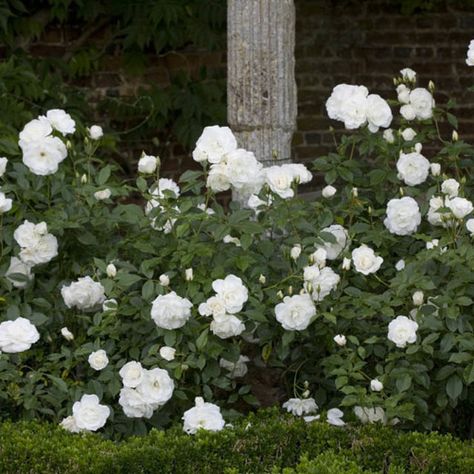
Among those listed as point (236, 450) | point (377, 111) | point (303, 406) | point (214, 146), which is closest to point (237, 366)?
point (303, 406)

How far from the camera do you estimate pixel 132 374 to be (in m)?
4.22

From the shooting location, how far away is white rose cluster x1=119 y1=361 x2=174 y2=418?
13.8ft

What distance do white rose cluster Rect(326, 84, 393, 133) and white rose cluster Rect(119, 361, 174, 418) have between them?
46.6 inches

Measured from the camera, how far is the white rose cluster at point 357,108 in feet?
15.6

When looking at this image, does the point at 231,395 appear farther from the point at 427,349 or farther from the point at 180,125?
the point at 180,125

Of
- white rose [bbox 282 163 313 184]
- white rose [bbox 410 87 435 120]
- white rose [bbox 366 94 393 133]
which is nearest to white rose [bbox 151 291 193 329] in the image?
white rose [bbox 282 163 313 184]

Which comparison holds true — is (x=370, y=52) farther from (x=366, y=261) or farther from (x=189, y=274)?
(x=189, y=274)

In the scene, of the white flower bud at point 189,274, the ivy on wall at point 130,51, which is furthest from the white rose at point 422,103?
the ivy on wall at point 130,51

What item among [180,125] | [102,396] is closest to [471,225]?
[102,396]

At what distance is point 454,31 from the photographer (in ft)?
32.4

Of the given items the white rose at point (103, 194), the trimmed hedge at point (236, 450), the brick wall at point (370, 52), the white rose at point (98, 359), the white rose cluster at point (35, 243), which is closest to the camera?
the trimmed hedge at point (236, 450)

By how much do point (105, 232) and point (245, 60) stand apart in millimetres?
965

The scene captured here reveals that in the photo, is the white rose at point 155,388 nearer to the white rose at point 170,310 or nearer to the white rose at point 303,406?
the white rose at point 170,310

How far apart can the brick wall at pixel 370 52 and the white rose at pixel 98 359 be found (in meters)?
5.50
